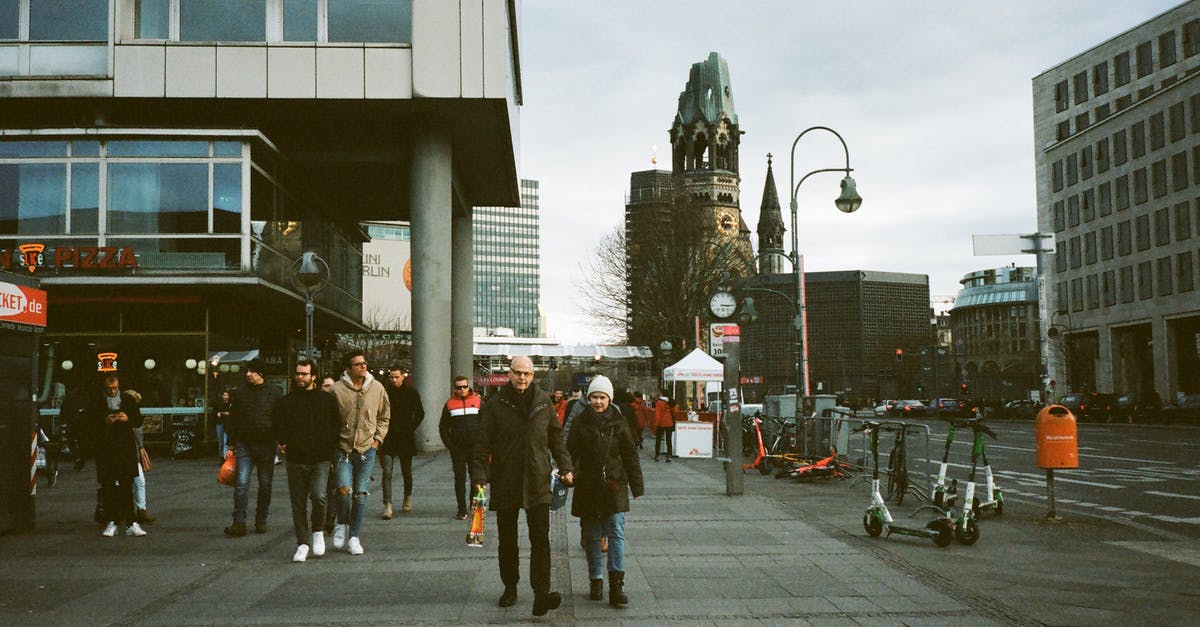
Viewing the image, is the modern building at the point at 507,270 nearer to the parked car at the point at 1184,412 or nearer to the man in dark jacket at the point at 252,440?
the parked car at the point at 1184,412

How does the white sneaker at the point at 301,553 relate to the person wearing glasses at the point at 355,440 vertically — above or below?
below

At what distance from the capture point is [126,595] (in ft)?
27.3

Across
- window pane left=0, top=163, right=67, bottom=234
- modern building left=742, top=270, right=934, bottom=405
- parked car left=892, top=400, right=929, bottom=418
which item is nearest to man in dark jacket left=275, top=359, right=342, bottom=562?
window pane left=0, top=163, right=67, bottom=234

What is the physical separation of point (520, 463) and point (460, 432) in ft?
19.1

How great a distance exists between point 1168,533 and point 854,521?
3.32m

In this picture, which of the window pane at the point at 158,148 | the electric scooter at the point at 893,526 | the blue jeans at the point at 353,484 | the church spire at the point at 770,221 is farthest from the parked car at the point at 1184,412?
the church spire at the point at 770,221

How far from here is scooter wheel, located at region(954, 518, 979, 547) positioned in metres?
10.6

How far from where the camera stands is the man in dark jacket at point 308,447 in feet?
33.3

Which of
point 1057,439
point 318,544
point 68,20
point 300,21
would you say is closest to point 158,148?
point 68,20

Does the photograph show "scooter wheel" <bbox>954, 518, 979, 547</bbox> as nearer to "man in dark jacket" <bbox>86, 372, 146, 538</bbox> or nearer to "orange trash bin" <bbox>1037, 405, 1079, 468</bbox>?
"orange trash bin" <bbox>1037, 405, 1079, 468</bbox>

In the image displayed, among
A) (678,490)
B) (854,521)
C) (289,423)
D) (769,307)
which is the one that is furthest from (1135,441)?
(769,307)

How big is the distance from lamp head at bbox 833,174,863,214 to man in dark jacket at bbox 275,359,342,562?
61.7ft

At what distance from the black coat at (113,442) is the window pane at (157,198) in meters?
14.8

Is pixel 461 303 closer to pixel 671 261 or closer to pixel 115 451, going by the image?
pixel 671 261
